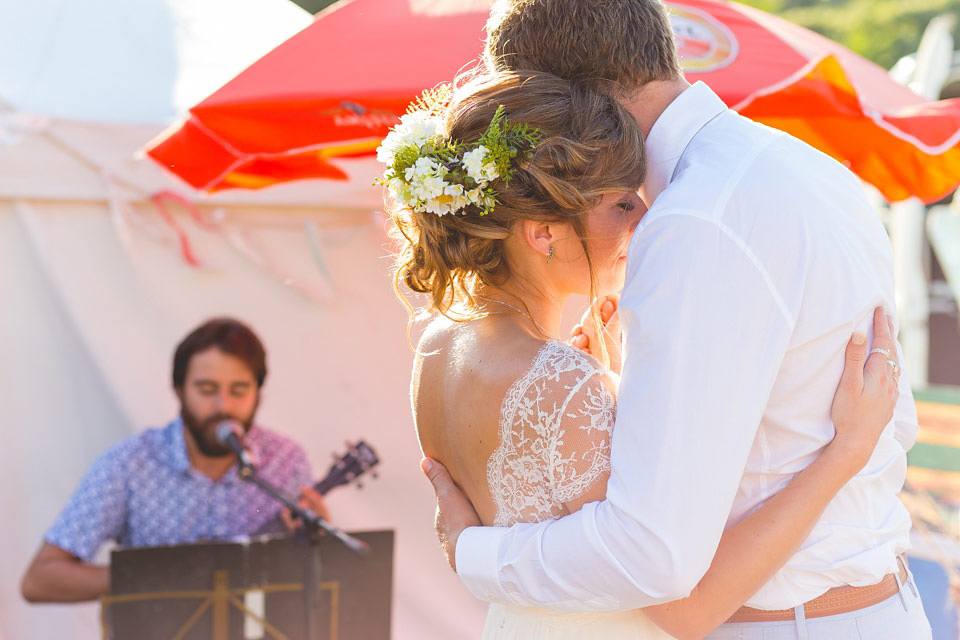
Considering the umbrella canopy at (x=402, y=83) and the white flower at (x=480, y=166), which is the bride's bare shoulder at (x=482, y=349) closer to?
the white flower at (x=480, y=166)

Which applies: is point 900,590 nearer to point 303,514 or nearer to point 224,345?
point 303,514

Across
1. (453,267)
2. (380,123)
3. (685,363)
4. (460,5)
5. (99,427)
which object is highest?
(460,5)

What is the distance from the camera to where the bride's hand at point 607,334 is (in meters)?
1.92

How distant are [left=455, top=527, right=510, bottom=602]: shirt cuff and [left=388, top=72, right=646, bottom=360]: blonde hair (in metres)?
0.45

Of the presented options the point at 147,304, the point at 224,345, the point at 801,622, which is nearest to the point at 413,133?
the point at 801,622

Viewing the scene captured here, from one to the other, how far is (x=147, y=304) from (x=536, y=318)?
259cm

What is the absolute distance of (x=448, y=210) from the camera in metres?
1.61

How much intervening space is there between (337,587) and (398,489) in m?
0.95

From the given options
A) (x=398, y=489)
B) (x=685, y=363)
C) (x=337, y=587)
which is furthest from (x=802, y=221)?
(x=398, y=489)

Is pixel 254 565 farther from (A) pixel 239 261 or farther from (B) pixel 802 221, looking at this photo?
(B) pixel 802 221

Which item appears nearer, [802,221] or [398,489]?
[802,221]

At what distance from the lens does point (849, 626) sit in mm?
1522

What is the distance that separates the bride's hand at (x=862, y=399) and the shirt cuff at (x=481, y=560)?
54 cm

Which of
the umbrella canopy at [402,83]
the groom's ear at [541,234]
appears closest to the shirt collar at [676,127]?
the groom's ear at [541,234]
